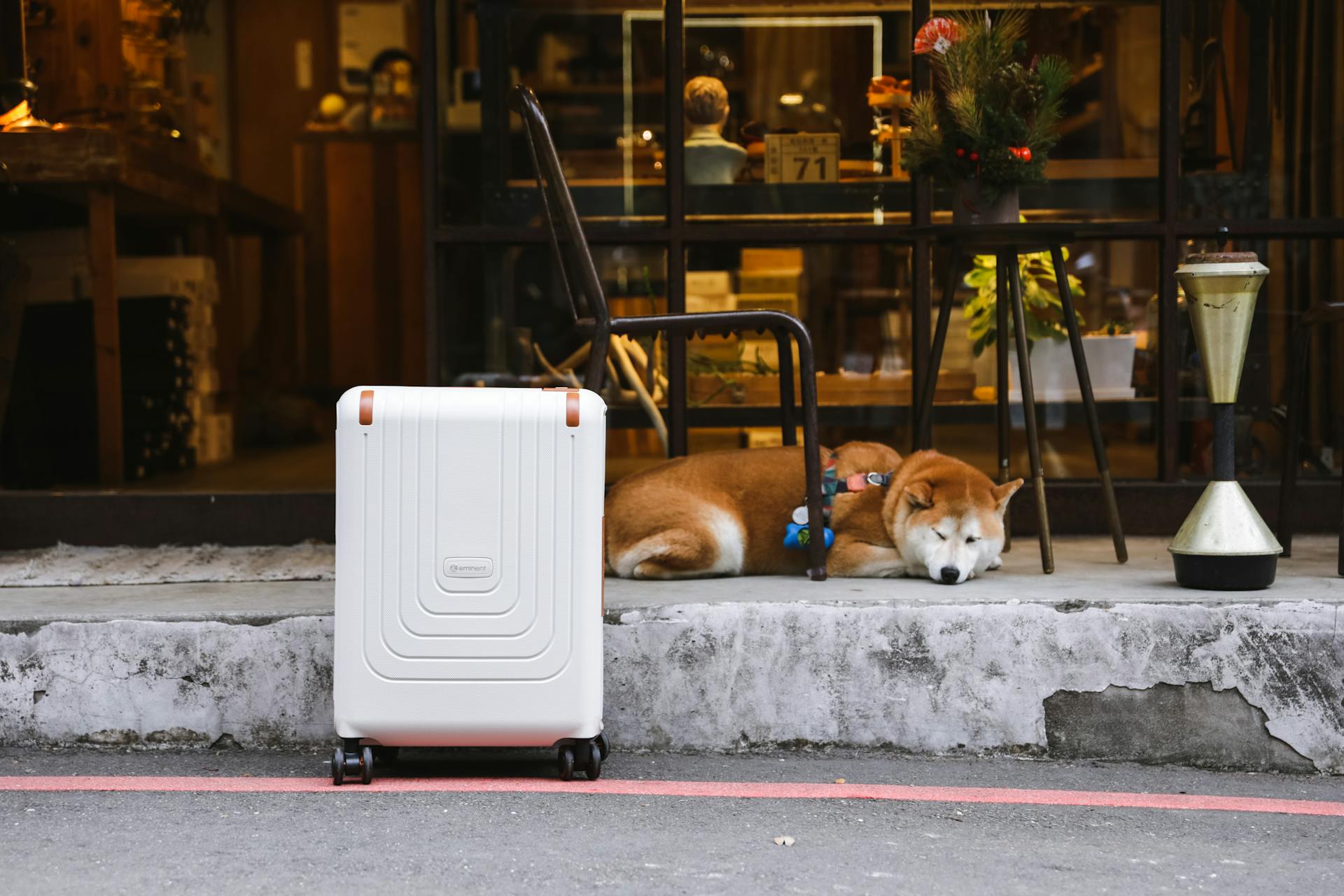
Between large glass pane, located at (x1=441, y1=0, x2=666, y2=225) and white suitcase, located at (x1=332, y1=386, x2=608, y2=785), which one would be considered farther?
large glass pane, located at (x1=441, y1=0, x2=666, y2=225)

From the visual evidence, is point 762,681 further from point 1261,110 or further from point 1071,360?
point 1261,110

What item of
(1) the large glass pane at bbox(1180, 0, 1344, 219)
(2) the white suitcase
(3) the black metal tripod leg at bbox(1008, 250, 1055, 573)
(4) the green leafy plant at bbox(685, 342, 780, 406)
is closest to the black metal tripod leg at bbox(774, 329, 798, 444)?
(4) the green leafy plant at bbox(685, 342, 780, 406)

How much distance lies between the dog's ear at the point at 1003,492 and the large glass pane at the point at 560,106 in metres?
1.87

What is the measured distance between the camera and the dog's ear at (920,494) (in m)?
3.93

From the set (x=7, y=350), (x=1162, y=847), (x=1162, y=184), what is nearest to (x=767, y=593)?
Answer: (x=1162, y=847)

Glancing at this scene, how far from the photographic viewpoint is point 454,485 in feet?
10.4

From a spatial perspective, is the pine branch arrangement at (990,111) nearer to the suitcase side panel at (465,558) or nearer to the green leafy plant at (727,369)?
the green leafy plant at (727,369)

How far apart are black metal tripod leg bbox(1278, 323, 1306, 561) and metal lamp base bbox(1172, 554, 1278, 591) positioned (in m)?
0.39

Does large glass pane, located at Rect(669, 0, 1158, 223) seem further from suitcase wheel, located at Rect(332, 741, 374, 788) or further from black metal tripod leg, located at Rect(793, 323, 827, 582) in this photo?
suitcase wheel, located at Rect(332, 741, 374, 788)

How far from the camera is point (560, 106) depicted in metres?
5.50

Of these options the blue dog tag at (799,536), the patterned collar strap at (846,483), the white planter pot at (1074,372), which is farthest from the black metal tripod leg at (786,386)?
the white planter pot at (1074,372)

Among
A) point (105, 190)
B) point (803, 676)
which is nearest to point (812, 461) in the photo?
point (803, 676)

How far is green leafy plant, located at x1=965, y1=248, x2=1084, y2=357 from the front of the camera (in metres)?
5.30

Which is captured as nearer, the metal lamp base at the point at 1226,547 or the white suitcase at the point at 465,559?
the white suitcase at the point at 465,559
